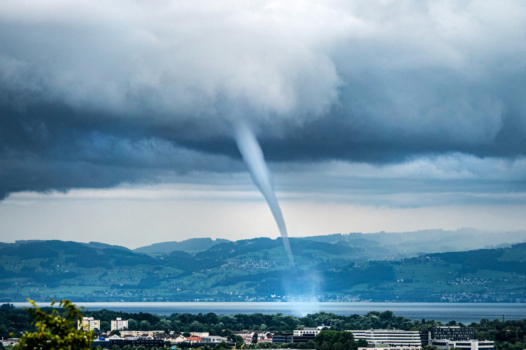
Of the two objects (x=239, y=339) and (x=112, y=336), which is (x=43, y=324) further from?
(x=112, y=336)

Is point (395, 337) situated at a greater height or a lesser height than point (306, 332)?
lesser

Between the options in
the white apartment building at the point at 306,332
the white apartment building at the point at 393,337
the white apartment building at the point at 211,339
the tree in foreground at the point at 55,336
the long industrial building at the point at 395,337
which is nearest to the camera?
the tree in foreground at the point at 55,336

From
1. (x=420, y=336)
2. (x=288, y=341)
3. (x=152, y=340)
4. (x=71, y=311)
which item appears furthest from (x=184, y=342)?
(x=71, y=311)

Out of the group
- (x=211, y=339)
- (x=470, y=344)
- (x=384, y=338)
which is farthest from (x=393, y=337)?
Result: (x=211, y=339)

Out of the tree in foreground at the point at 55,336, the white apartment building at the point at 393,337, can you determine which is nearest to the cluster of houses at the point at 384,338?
the white apartment building at the point at 393,337

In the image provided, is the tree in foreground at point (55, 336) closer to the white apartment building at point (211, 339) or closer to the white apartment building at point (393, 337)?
the white apartment building at point (393, 337)

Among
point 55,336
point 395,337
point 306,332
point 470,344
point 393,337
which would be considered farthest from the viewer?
point 306,332

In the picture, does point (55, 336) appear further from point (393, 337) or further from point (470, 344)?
point (393, 337)

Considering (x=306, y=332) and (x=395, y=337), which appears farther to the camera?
(x=306, y=332)
